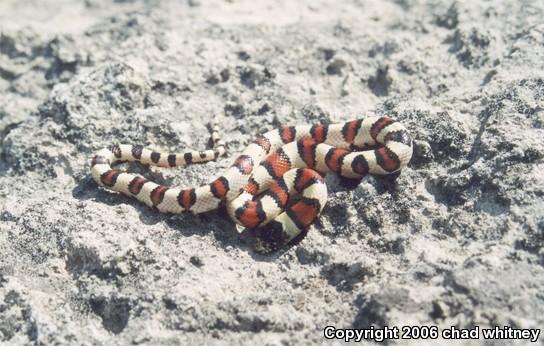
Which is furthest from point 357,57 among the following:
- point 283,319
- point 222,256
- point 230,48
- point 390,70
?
point 283,319

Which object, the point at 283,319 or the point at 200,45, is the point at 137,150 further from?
the point at 283,319

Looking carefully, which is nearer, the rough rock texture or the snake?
the rough rock texture

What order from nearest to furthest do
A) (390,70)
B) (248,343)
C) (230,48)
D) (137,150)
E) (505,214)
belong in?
(248,343) < (505,214) < (137,150) < (390,70) < (230,48)

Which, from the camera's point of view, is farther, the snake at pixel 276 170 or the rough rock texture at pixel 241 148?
the snake at pixel 276 170

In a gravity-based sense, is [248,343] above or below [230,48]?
below
